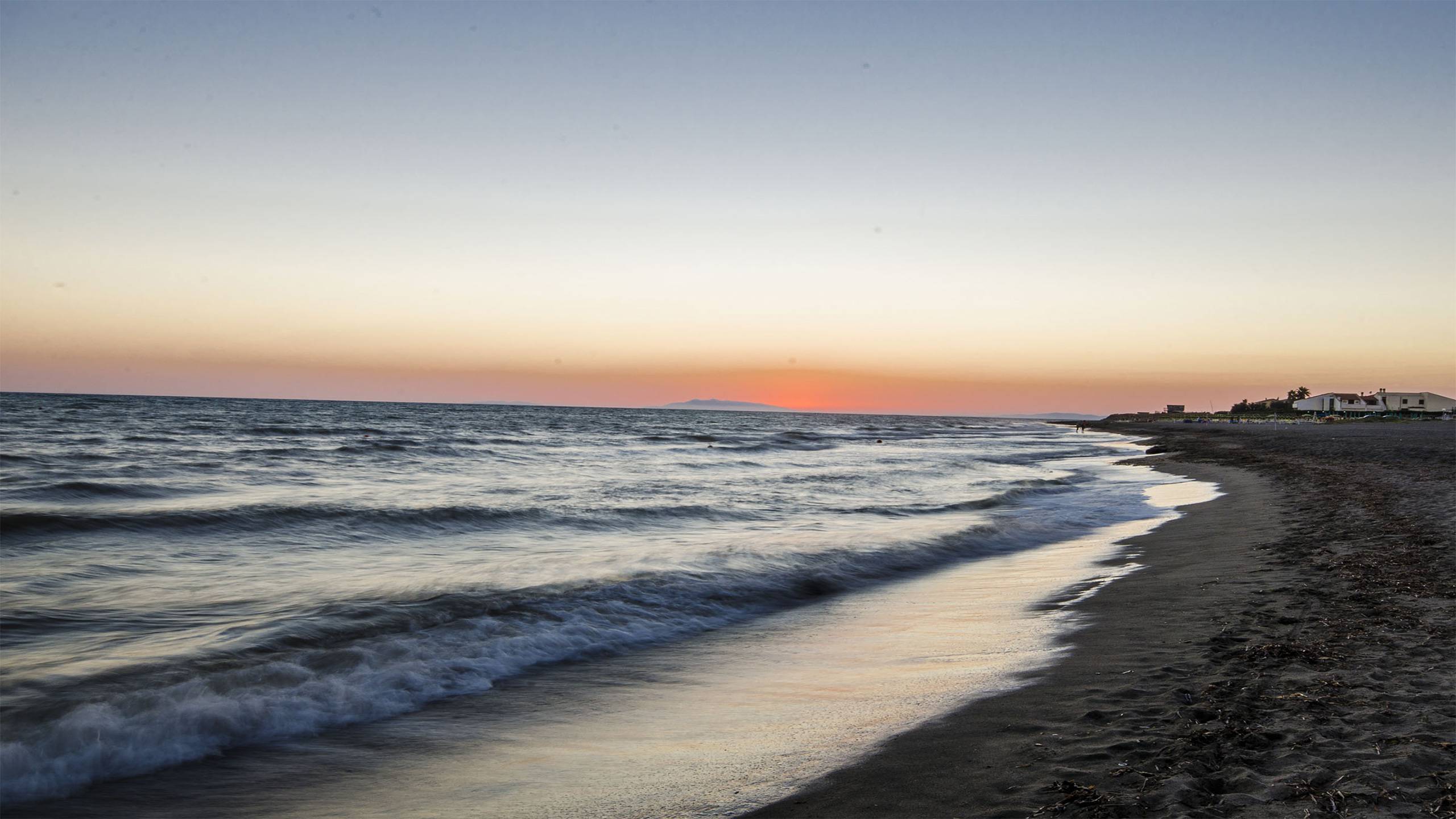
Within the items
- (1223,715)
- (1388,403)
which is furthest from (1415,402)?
(1223,715)

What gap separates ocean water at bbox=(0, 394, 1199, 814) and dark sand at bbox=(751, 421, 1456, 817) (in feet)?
3.08

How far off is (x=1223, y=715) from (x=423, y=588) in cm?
810

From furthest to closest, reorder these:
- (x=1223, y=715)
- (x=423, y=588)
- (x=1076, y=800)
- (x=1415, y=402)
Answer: (x=1415, y=402) < (x=423, y=588) < (x=1223, y=715) < (x=1076, y=800)

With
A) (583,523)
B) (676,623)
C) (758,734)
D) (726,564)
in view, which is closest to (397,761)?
(758,734)

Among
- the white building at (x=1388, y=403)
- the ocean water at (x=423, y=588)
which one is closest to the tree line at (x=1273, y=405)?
the white building at (x=1388, y=403)

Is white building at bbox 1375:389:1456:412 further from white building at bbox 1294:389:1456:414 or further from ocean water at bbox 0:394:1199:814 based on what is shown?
ocean water at bbox 0:394:1199:814

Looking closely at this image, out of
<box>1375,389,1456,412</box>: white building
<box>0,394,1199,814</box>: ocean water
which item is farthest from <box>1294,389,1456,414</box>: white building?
<box>0,394,1199,814</box>: ocean water

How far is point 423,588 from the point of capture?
31.0 ft

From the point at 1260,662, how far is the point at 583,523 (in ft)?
39.6

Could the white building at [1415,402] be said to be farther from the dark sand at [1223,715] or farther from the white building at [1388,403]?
the dark sand at [1223,715]

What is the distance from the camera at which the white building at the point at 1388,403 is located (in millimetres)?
128750

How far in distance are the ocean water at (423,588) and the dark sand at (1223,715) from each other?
937mm

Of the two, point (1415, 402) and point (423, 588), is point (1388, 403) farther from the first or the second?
point (423, 588)

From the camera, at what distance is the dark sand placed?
3.54 metres
